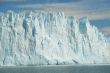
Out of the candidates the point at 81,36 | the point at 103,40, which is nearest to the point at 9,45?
the point at 81,36

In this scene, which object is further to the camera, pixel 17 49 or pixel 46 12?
pixel 46 12

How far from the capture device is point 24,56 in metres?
124

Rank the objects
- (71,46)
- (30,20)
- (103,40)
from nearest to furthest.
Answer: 1. (30,20)
2. (71,46)
3. (103,40)

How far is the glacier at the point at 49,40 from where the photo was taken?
12438 cm

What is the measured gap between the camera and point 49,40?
436 ft

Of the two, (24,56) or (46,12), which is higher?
(46,12)

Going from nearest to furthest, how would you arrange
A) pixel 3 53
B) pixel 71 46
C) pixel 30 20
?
pixel 3 53, pixel 30 20, pixel 71 46

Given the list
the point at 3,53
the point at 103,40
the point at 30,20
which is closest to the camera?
the point at 3,53

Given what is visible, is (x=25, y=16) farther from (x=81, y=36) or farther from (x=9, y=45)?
(x=81, y=36)

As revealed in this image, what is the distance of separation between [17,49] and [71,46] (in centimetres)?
2266

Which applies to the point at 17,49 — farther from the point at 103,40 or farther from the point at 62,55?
the point at 103,40

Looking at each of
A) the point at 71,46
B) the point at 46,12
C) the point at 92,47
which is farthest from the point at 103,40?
the point at 46,12

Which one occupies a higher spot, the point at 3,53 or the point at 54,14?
the point at 54,14

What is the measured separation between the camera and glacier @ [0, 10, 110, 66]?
124375 mm
